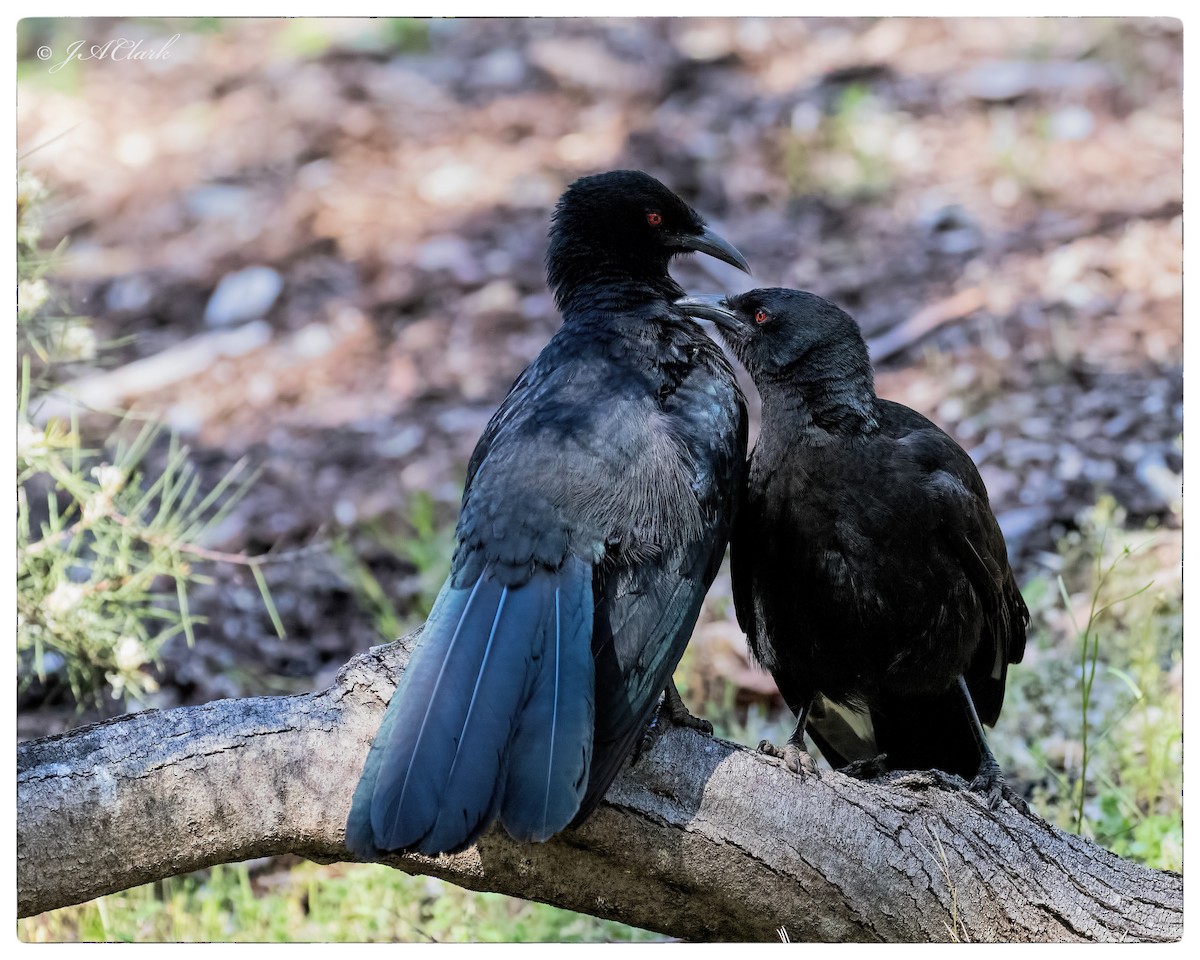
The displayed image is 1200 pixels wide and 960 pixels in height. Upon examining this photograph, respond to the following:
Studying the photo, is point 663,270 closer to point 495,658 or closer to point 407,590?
point 495,658

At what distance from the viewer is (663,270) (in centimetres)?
354

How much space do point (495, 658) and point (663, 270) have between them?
146 centimetres

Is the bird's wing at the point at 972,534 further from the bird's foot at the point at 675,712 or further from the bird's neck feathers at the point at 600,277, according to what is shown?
the bird's foot at the point at 675,712

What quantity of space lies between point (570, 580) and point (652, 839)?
525 millimetres

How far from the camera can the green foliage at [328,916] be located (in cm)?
342

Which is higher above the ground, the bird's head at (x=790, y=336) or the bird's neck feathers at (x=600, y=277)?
the bird's neck feathers at (x=600, y=277)

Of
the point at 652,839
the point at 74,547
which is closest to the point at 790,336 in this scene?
the point at 652,839

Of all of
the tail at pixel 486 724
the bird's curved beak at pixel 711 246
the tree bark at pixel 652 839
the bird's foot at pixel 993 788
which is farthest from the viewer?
the bird's curved beak at pixel 711 246

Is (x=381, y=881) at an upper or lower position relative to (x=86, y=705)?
lower

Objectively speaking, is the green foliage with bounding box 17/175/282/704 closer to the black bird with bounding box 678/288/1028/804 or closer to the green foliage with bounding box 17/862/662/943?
the green foliage with bounding box 17/862/662/943

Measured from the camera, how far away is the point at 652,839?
2.60 m

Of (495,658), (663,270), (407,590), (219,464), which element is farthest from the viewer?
(219,464)
